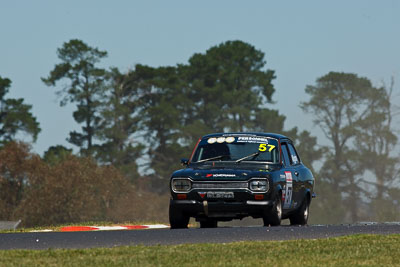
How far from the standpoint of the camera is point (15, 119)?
7938 centimetres

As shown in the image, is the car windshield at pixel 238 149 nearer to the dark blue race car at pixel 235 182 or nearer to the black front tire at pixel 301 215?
the dark blue race car at pixel 235 182

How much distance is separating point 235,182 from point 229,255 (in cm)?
547

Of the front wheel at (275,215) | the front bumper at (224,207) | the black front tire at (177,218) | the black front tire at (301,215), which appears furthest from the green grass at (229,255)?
the black front tire at (301,215)

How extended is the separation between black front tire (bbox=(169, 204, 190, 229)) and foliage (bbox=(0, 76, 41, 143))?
207 feet

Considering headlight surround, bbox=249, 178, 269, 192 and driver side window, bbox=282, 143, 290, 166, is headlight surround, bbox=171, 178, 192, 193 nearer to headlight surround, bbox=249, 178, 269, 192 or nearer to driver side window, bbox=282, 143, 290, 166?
headlight surround, bbox=249, 178, 269, 192

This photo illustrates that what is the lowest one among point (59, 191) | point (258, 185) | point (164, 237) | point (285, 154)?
point (164, 237)

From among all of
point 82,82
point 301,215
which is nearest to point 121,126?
point 82,82

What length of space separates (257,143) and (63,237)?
513 cm

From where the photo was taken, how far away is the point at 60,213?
224 feet

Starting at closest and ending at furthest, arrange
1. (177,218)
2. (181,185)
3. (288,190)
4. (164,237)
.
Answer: (164,237) < (181,185) < (177,218) < (288,190)

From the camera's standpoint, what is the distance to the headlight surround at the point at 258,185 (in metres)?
16.7

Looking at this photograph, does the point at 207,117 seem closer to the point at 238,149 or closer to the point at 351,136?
the point at 351,136

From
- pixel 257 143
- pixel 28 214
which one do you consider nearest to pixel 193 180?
pixel 257 143

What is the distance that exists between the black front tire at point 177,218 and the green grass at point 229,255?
4.35m
